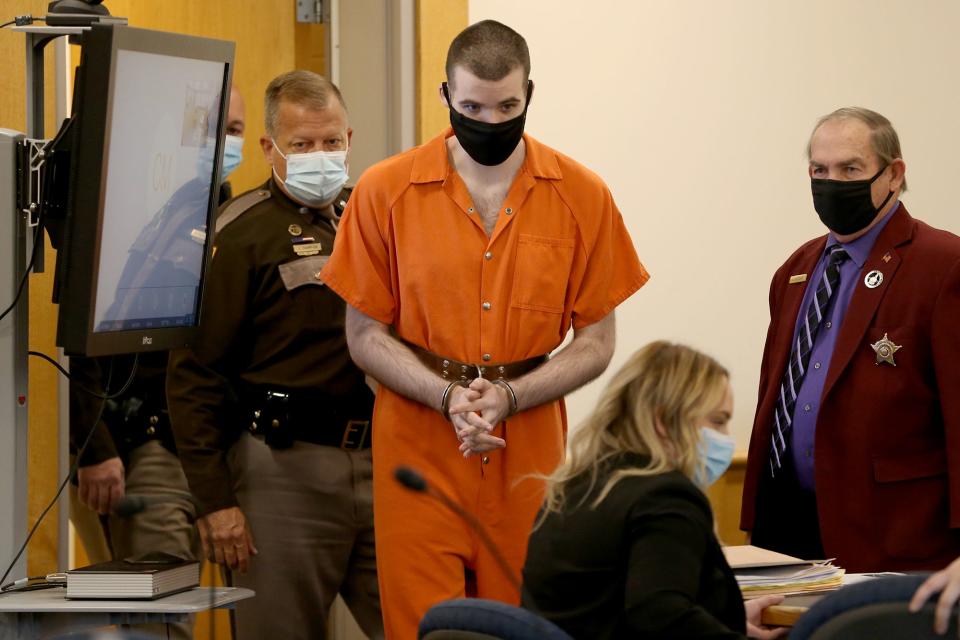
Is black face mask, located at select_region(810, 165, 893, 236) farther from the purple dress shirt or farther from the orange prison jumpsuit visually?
the orange prison jumpsuit

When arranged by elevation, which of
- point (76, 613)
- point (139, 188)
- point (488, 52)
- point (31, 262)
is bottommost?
point (76, 613)

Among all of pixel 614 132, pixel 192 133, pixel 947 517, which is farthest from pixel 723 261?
pixel 192 133

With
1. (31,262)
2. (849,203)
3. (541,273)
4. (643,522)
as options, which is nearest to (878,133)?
(849,203)

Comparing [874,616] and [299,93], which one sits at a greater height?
[299,93]

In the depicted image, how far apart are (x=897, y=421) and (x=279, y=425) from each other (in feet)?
4.87

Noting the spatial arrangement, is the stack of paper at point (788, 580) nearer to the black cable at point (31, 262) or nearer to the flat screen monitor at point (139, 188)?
the flat screen monitor at point (139, 188)

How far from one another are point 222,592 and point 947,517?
170cm

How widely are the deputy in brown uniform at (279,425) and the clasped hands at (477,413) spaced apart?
60 cm

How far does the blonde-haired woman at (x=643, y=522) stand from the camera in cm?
223

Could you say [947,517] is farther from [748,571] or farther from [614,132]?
[614,132]

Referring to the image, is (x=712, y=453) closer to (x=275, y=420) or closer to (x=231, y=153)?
(x=275, y=420)

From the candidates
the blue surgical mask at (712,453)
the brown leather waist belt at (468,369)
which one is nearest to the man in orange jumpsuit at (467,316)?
the brown leather waist belt at (468,369)

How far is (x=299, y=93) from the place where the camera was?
12.0ft

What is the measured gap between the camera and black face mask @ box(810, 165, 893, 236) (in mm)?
3541
